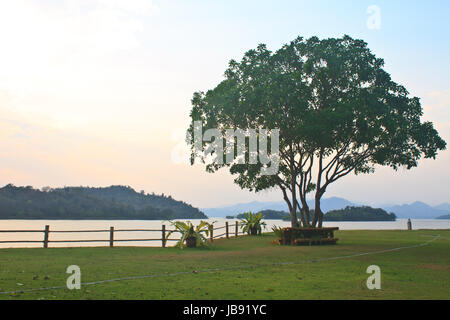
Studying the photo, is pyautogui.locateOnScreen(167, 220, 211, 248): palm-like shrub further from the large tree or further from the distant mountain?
the distant mountain

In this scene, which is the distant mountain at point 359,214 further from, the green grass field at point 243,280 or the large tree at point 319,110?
the green grass field at point 243,280

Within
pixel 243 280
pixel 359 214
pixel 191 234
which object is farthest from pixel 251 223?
pixel 359 214

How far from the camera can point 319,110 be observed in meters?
26.3

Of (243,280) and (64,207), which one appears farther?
(64,207)

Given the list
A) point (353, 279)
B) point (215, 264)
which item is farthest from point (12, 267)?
point (353, 279)

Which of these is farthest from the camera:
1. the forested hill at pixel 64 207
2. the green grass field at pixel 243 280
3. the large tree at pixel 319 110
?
the forested hill at pixel 64 207

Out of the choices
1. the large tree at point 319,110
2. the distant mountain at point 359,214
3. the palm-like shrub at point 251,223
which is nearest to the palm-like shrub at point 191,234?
the large tree at point 319,110

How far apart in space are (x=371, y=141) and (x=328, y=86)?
14.7 ft

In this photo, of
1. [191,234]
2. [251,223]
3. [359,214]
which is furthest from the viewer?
[359,214]

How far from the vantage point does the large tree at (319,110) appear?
82.6 feet

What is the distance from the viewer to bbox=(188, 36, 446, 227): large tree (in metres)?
25.2

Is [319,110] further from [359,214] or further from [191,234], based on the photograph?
[359,214]

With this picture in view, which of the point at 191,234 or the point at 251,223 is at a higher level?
the point at 251,223
